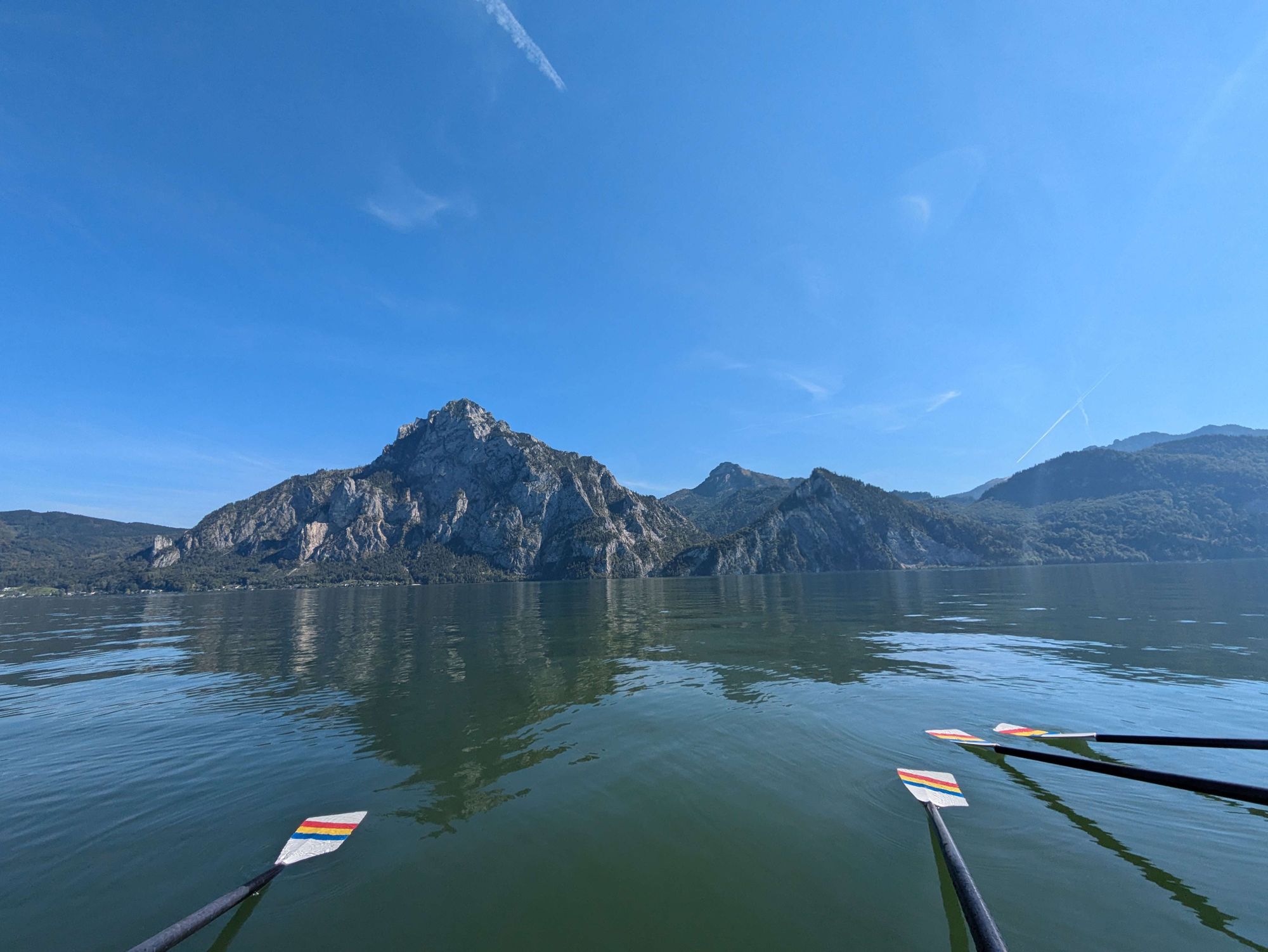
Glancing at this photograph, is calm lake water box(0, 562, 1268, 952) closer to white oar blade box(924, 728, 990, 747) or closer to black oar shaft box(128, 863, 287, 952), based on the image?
white oar blade box(924, 728, 990, 747)

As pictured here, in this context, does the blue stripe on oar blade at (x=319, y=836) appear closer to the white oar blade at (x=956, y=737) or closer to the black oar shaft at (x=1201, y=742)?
the white oar blade at (x=956, y=737)

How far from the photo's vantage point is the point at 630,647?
3769 cm

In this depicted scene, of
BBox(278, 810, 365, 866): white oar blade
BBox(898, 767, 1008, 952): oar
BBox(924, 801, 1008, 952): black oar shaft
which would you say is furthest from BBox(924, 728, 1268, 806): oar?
BBox(278, 810, 365, 866): white oar blade

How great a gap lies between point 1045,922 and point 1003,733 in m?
10.8

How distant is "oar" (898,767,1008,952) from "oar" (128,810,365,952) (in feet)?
34.8

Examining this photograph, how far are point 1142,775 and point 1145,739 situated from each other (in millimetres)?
4260

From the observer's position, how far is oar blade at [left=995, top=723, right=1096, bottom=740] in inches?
632

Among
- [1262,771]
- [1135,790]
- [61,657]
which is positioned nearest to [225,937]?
[1135,790]

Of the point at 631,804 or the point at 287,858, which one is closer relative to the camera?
the point at 287,858

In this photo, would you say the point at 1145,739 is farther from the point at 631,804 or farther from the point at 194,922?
the point at 194,922

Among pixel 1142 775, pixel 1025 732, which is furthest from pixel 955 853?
pixel 1025 732

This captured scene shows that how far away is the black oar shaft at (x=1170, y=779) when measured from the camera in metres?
6.82

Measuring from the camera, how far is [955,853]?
8766mm

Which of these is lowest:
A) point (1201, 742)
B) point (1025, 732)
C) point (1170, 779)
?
point (1025, 732)
